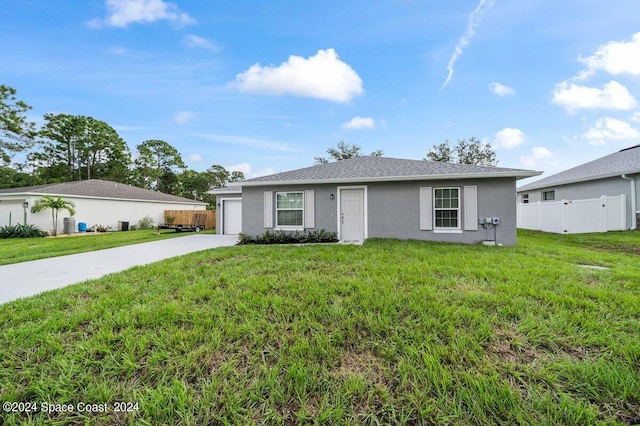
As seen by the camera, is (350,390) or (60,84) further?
(60,84)

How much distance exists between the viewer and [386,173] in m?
9.99

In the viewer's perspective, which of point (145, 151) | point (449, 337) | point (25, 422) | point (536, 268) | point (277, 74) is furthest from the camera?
point (145, 151)

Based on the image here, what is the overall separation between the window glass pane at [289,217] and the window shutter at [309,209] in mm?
285

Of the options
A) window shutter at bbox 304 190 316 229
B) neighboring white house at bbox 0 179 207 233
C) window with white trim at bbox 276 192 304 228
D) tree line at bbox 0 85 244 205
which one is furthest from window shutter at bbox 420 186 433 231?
tree line at bbox 0 85 244 205

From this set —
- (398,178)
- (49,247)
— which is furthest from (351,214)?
(49,247)

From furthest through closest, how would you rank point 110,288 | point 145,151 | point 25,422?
point 145,151, point 110,288, point 25,422

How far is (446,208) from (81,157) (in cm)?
3684

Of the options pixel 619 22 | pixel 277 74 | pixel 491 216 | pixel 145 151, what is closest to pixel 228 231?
pixel 277 74

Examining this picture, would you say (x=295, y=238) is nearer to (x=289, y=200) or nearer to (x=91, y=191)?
(x=289, y=200)

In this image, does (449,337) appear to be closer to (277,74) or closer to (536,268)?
(536,268)

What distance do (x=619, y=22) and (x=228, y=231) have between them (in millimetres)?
17762

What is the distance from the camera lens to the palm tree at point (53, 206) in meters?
15.4

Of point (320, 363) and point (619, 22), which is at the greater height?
point (619, 22)

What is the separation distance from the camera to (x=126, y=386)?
2240 millimetres
